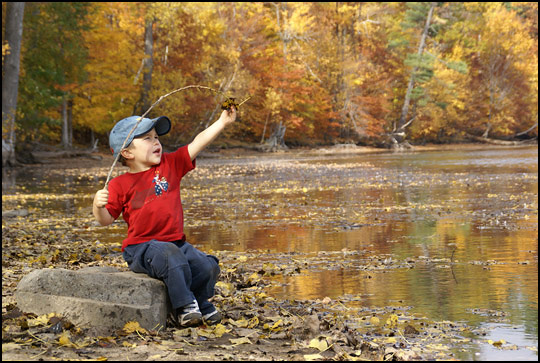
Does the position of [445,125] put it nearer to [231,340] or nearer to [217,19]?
[217,19]

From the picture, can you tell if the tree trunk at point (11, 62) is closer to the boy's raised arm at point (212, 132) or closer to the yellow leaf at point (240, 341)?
the boy's raised arm at point (212, 132)

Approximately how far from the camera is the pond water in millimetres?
6180

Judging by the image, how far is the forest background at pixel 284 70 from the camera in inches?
1426

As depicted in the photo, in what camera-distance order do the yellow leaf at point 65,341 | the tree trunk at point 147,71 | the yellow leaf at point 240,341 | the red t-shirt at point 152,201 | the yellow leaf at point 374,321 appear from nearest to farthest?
the yellow leaf at point 65,341 → the yellow leaf at point 240,341 → the yellow leaf at point 374,321 → the red t-shirt at point 152,201 → the tree trunk at point 147,71

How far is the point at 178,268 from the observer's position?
5469mm

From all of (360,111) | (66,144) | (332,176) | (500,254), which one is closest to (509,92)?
(360,111)

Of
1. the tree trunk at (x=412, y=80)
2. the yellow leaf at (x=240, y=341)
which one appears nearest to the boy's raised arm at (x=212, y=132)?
the yellow leaf at (x=240, y=341)

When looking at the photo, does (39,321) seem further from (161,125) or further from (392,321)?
(392,321)

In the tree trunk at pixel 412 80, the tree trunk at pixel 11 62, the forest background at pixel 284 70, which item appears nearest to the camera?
the tree trunk at pixel 11 62

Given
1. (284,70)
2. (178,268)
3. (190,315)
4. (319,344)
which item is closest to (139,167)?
(178,268)

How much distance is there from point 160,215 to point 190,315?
739 millimetres

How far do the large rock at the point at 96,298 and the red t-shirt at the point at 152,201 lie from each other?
1.14 ft

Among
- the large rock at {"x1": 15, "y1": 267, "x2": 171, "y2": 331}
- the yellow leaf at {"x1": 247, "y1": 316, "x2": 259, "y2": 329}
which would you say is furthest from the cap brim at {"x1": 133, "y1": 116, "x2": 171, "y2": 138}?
the yellow leaf at {"x1": 247, "y1": 316, "x2": 259, "y2": 329}

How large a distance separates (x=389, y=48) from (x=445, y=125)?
792cm
